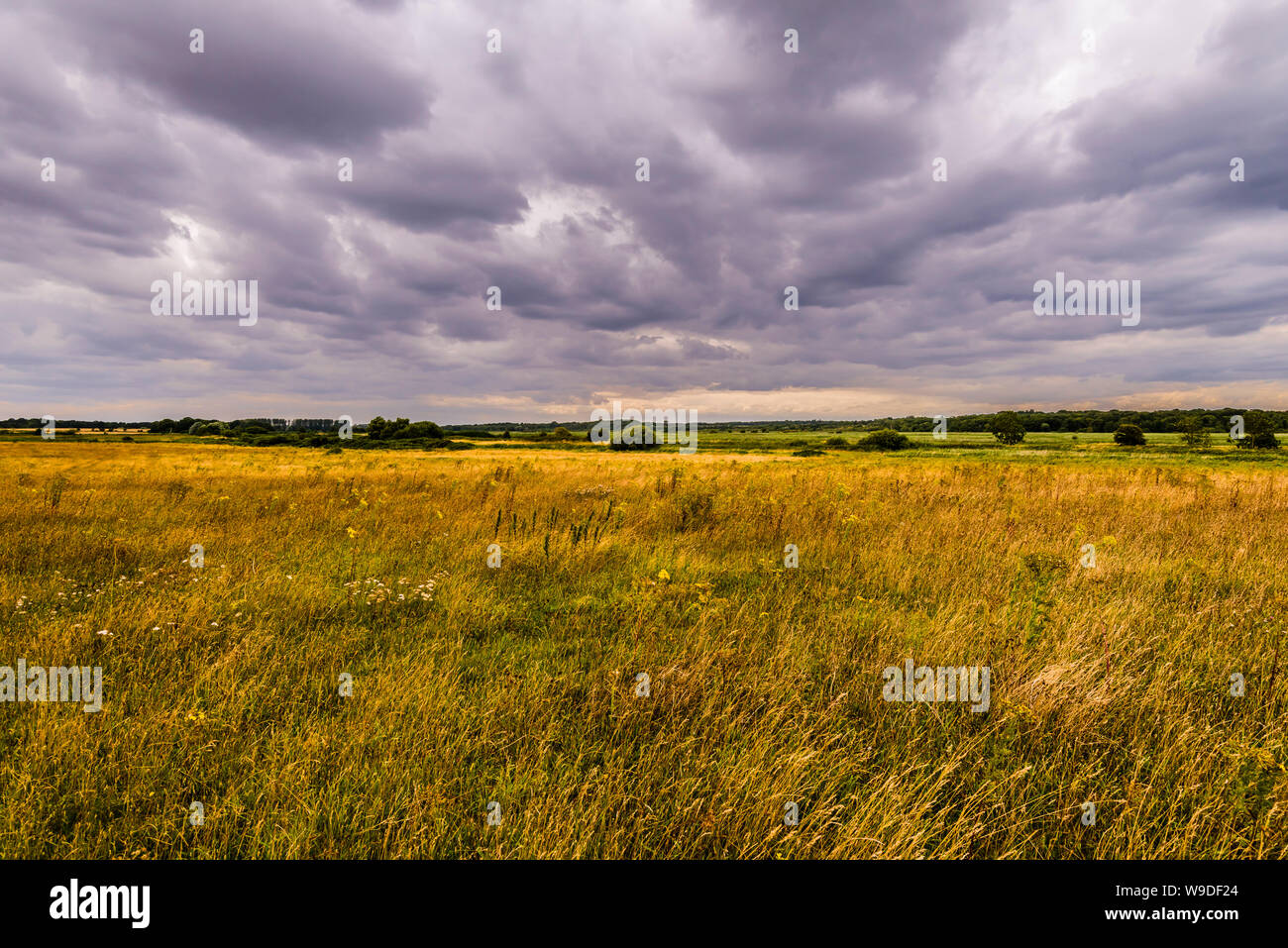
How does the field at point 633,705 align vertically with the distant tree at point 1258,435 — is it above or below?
below

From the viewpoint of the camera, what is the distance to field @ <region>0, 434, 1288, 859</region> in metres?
2.28

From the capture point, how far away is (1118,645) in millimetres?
3967

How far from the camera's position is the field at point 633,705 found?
228 cm

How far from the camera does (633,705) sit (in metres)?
3.16

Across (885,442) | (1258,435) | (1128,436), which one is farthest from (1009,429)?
(1258,435)

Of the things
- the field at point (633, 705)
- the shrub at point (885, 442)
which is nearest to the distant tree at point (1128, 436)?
the shrub at point (885, 442)

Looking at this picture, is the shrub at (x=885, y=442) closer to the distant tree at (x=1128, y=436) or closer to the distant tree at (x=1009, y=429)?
the distant tree at (x=1009, y=429)

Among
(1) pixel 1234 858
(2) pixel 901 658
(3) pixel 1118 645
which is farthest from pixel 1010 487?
(1) pixel 1234 858

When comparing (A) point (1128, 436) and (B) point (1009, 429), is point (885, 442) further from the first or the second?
(A) point (1128, 436)

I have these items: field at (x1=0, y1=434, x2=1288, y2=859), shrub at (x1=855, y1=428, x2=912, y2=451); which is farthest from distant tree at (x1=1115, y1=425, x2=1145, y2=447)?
field at (x1=0, y1=434, x2=1288, y2=859)

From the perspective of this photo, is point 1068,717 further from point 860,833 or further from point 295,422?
point 295,422

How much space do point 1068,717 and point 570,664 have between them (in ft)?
10.9
